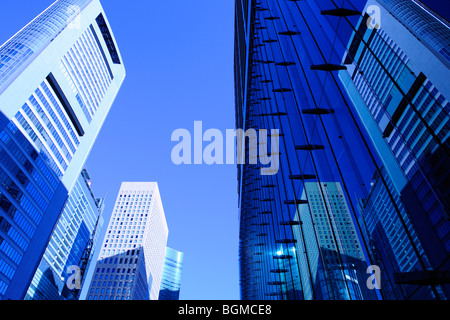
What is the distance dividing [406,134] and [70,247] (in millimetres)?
144606

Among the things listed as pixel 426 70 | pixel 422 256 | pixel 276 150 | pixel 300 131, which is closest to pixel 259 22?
pixel 276 150

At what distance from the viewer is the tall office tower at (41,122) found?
67.3m

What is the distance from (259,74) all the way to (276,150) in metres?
10.3

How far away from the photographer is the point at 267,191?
2156 cm

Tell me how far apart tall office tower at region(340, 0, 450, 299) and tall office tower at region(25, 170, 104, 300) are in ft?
369

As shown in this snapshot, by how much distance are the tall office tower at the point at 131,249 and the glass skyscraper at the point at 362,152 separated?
144 meters

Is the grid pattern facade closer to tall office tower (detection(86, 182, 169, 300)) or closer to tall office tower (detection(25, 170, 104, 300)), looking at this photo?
tall office tower (detection(25, 170, 104, 300))

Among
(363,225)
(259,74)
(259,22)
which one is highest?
(259,22)

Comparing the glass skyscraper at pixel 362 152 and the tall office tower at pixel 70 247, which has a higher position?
the tall office tower at pixel 70 247

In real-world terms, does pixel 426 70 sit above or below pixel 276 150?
below

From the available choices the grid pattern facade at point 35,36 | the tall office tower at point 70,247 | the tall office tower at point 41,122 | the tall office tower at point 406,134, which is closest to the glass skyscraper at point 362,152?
the tall office tower at point 406,134

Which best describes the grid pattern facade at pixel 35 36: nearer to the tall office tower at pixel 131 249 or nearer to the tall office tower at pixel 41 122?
the tall office tower at pixel 41 122
